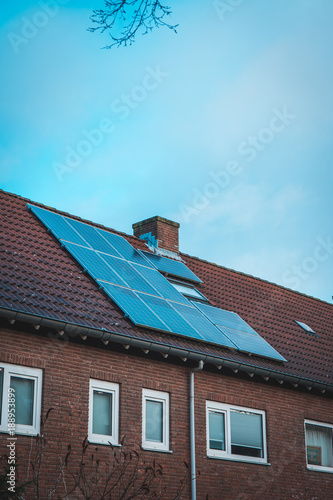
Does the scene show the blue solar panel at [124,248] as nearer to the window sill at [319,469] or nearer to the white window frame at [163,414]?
the white window frame at [163,414]

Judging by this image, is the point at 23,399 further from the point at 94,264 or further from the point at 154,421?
the point at 94,264

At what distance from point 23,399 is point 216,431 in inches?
204

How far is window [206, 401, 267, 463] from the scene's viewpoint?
1592 cm

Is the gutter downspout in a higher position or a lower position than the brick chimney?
lower

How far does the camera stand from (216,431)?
1600 cm

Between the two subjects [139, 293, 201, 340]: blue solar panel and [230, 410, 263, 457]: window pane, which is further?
[230, 410, 263, 457]: window pane

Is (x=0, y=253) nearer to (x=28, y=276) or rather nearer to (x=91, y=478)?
(x=28, y=276)

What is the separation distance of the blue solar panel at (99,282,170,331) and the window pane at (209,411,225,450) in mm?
2497

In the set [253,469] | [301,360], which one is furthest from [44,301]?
[301,360]

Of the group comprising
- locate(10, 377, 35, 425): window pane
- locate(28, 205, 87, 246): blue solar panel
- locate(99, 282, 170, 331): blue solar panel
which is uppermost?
locate(28, 205, 87, 246): blue solar panel

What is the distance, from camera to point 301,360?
1941 centimetres

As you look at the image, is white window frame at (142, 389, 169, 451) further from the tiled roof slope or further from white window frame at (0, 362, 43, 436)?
white window frame at (0, 362, 43, 436)

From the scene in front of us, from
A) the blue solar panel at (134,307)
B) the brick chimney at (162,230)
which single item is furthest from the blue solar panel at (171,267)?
the blue solar panel at (134,307)

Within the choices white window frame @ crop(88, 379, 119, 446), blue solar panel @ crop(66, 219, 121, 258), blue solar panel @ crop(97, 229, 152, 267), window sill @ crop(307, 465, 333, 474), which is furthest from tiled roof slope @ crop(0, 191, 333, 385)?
window sill @ crop(307, 465, 333, 474)
